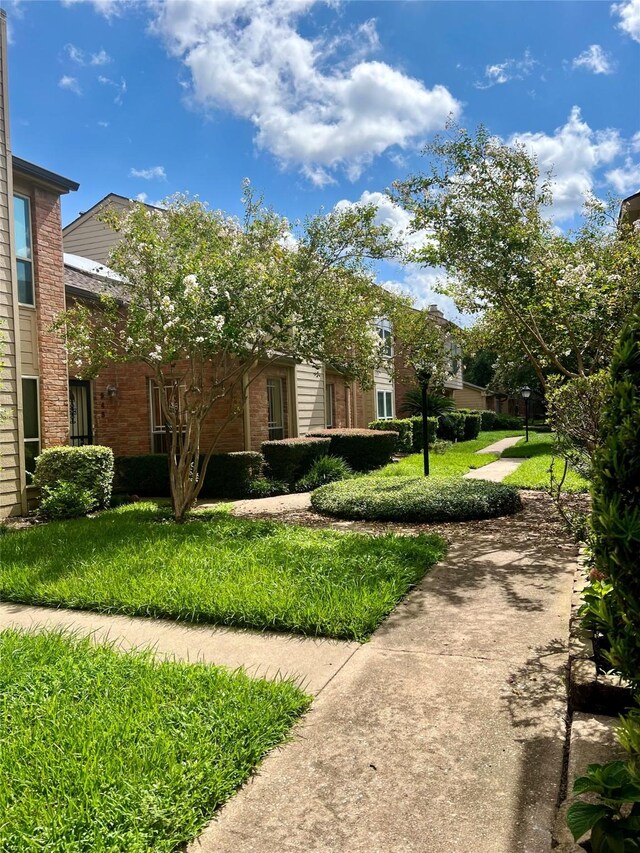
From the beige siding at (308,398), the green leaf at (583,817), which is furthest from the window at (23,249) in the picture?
the green leaf at (583,817)

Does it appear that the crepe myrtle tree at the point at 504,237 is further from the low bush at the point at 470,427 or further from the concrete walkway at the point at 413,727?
the low bush at the point at 470,427

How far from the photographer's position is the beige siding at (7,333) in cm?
→ 939

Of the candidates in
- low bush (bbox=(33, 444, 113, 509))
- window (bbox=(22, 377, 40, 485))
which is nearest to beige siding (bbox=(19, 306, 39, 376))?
window (bbox=(22, 377, 40, 485))

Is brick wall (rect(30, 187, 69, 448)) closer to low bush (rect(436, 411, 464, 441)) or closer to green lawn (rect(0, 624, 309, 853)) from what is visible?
green lawn (rect(0, 624, 309, 853))

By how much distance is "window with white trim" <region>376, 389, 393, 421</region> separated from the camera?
23059 mm

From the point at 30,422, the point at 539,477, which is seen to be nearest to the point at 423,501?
the point at 539,477

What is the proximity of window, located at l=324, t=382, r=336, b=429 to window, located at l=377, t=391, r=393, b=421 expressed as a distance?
17.0 feet

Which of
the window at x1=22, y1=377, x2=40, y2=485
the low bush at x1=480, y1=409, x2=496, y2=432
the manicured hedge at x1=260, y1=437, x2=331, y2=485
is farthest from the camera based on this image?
the low bush at x1=480, y1=409, x2=496, y2=432

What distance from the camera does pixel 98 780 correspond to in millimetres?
2316

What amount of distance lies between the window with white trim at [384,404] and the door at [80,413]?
1245 cm

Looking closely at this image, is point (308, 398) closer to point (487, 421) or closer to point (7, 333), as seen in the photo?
point (7, 333)

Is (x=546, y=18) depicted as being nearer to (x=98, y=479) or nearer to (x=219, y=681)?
(x=219, y=681)

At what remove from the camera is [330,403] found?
1800 cm

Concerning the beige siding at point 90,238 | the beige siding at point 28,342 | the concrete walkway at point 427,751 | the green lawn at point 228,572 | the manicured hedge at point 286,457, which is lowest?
the concrete walkway at point 427,751
